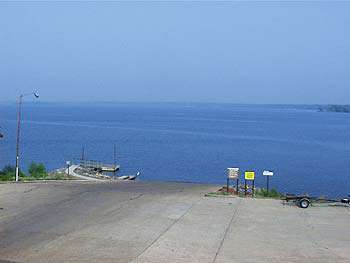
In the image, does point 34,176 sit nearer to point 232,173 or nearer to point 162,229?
point 232,173

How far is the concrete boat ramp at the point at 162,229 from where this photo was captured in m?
15.5

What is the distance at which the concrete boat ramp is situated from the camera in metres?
15.5

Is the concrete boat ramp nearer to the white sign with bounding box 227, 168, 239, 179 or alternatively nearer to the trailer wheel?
the trailer wheel

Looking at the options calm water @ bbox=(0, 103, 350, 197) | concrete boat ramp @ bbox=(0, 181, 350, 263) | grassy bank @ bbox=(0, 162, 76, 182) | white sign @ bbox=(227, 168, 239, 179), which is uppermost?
white sign @ bbox=(227, 168, 239, 179)

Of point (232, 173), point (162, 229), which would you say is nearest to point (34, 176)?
point (232, 173)

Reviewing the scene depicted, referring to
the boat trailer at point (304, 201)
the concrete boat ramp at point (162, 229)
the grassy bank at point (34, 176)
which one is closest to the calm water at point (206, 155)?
the grassy bank at point (34, 176)

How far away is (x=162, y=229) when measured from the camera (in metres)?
18.9

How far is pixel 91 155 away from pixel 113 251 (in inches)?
2918

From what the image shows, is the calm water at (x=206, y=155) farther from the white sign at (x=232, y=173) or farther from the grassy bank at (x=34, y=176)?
the white sign at (x=232, y=173)

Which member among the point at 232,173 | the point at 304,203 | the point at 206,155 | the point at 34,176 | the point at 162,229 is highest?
the point at 232,173

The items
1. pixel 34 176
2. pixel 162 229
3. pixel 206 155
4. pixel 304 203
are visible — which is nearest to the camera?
pixel 162 229

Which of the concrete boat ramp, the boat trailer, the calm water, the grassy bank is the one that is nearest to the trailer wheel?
the boat trailer

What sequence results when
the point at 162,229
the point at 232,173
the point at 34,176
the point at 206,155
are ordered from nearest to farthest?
1. the point at 162,229
2. the point at 232,173
3. the point at 34,176
4. the point at 206,155

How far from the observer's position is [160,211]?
2236cm
